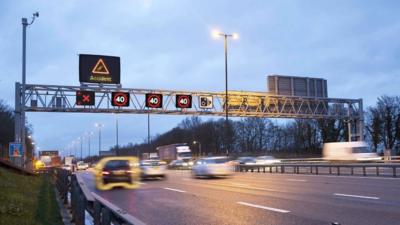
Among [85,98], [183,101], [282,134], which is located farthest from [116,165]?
[282,134]

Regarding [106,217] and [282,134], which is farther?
[282,134]

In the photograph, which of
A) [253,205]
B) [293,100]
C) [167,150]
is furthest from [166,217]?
[167,150]

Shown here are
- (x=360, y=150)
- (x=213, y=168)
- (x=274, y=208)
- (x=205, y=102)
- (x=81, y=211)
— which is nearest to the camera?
(x=81, y=211)

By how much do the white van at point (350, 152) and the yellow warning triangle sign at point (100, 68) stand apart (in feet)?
80.2

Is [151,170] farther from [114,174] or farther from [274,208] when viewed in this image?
[274,208]

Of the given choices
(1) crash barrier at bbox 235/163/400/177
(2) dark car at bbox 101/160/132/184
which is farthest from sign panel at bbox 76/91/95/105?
(2) dark car at bbox 101/160/132/184

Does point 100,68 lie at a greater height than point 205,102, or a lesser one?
greater

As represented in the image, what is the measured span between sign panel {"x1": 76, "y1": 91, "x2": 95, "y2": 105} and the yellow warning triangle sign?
6.39ft

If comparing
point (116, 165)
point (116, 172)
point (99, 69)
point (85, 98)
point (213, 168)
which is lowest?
point (213, 168)

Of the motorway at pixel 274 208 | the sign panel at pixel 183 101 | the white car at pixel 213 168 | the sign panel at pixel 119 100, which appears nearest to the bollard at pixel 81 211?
the motorway at pixel 274 208

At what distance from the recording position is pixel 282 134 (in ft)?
495

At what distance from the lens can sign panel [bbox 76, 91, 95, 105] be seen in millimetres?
43125

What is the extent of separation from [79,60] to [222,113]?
674 inches

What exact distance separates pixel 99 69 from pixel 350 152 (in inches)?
1010
